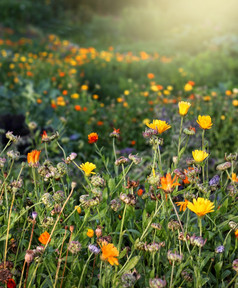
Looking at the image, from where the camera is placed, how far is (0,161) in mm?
1443

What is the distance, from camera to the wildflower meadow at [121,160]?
1.33m

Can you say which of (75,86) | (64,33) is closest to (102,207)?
(75,86)

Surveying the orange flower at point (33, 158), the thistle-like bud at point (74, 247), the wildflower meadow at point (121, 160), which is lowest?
the wildflower meadow at point (121, 160)

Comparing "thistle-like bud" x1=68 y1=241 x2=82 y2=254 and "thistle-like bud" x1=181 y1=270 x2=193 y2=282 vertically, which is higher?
"thistle-like bud" x1=68 y1=241 x2=82 y2=254

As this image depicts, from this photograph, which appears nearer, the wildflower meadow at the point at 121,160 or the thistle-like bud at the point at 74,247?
the thistle-like bud at the point at 74,247

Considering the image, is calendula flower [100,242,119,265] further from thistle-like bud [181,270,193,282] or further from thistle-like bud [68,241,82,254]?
thistle-like bud [181,270,193,282]

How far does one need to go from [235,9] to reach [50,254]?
11.9 metres

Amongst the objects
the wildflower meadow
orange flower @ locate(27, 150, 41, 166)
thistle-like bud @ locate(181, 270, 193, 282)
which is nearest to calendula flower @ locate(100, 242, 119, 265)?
the wildflower meadow

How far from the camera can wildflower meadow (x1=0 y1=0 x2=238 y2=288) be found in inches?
52.5

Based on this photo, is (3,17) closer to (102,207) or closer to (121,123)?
(121,123)

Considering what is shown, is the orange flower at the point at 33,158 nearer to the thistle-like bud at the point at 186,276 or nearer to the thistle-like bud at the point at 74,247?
the thistle-like bud at the point at 74,247

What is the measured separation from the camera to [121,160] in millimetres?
1475

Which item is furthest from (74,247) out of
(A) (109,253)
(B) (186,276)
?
(B) (186,276)

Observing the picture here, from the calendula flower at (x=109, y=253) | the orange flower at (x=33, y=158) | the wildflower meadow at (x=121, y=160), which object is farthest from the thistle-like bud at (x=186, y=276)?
the orange flower at (x=33, y=158)
